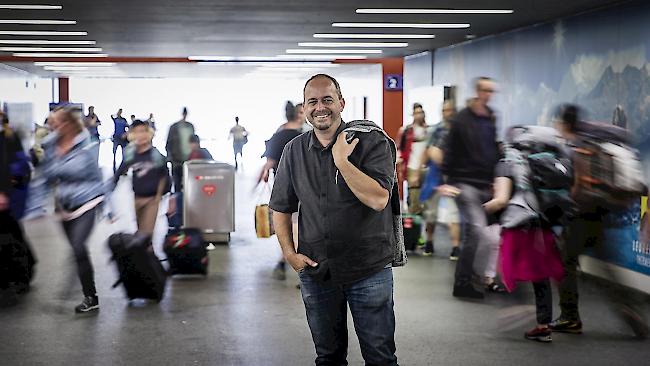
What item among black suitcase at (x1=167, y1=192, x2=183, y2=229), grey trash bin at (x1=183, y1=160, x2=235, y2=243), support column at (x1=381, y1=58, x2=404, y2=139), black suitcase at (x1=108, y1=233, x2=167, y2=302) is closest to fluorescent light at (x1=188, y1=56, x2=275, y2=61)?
support column at (x1=381, y1=58, x2=404, y2=139)

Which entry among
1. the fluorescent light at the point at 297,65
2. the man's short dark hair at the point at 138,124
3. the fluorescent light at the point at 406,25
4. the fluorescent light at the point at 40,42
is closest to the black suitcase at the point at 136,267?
the man's short dark hair at the point at 138,124

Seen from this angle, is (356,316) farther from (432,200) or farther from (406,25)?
(406,25)

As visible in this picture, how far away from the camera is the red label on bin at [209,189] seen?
1278 centimetres

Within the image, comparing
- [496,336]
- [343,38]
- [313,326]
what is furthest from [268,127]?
[313,326]

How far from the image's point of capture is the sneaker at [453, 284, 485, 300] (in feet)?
28.8

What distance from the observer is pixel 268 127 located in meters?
41.4

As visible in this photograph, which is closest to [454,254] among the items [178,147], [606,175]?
[606,175]

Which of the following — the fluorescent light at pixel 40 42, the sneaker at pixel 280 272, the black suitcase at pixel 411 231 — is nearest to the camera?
the sneaker at pixel 280 272

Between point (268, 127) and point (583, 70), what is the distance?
31.1m

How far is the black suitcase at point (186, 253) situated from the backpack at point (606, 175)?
4419 millimetres

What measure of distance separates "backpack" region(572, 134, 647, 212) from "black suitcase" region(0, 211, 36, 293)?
521cm

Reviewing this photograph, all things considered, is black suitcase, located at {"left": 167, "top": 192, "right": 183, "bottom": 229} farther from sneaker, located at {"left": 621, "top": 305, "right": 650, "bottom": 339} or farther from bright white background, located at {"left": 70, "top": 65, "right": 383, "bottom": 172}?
bright white background, located at {"left": 70, "top": 65, "right": 383, "bottom": 172}

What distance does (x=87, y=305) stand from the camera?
26.6 ft

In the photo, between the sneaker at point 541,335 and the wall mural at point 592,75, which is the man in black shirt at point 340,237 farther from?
the wall mural at point 592,75
